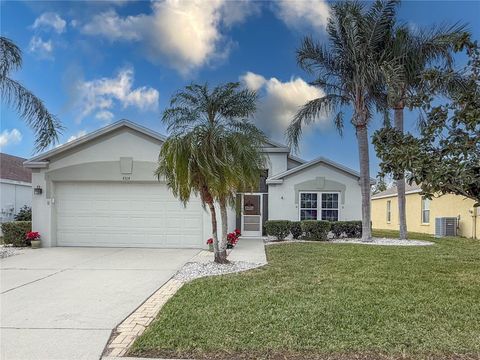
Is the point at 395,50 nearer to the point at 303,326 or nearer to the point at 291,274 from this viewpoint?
the point at 291,274

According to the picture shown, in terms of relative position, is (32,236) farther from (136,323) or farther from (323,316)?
(323,316)

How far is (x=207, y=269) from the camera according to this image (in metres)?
9.05

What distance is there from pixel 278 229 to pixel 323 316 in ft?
35.4

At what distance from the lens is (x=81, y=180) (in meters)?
13.5

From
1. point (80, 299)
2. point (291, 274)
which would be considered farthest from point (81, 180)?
point (291, 274)

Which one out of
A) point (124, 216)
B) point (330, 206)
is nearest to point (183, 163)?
point (124, 216)

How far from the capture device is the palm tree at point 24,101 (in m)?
11.8

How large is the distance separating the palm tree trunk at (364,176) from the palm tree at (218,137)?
736 centimetres

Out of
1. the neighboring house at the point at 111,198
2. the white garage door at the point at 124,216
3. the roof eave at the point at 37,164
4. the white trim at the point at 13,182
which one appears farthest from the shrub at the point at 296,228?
the white trim at the point at 13,182

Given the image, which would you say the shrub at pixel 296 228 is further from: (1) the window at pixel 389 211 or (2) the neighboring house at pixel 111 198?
(1) the window at pixel 389 211

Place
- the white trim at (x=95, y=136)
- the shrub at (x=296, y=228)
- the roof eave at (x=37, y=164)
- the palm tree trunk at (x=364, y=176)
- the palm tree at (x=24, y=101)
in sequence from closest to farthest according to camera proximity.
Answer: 1. the palm tree at (x=24, y=101)
2. the white trim at (x=95, y=136)
3. the roof eave at (x=37, y=164)
4. the palm tree trunk at (x=364, y=176)
5. the shrub at (x=296, y=228)

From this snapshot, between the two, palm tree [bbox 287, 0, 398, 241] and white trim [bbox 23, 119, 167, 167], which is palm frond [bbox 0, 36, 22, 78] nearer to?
white trim [bbox 23, 119, 167, 167]

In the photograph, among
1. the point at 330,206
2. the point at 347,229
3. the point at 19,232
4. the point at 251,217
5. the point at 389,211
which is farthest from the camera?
the point at 389,211

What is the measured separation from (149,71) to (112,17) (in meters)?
2.36
